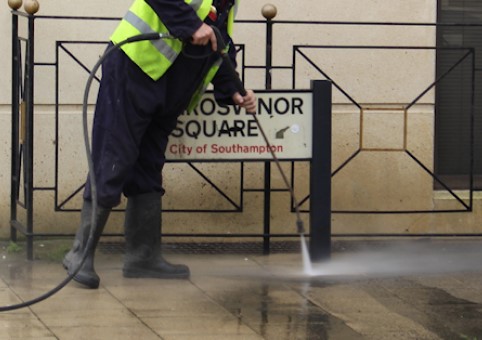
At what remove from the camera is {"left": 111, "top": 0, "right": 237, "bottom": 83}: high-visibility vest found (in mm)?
6250

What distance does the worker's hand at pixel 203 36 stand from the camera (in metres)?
6.05

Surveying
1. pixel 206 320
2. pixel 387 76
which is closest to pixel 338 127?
pixel 387 76

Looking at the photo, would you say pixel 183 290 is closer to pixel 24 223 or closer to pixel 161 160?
pixel 161 160

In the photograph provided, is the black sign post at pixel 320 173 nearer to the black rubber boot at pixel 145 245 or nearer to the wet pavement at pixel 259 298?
the wet pavement at pixel 259 298

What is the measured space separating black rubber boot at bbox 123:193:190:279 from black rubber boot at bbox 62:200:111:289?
289 mm

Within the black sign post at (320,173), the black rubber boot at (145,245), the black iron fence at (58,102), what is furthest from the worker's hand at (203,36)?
the black iron fence at (58,102)

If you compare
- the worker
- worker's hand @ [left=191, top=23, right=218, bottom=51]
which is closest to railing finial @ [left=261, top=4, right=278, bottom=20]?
the worker

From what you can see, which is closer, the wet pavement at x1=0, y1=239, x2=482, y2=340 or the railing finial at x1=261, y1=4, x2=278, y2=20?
the wet pavement at x1=0, y1=239, x2=482, y2=340

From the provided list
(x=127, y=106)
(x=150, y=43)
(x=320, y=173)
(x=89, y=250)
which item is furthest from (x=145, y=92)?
(x=320, y=173)

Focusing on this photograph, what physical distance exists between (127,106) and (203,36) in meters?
0.61

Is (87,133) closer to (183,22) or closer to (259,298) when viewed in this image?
(183,22)

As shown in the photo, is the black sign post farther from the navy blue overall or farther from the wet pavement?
the navy blue overall

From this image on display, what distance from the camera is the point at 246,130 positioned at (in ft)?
23.3

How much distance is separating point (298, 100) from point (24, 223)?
212 centimetres
